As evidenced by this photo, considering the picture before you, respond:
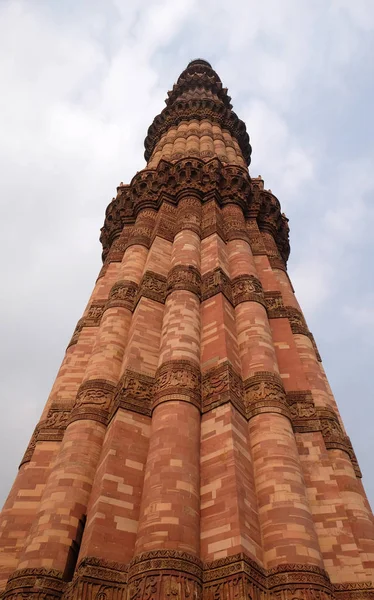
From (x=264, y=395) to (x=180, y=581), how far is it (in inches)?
141

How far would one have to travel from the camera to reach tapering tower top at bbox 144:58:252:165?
2281cm

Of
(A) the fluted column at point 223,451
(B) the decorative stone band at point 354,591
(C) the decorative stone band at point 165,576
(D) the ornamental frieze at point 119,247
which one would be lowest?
(C) the decorative stone band at point 165,576

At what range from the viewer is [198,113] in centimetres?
2300

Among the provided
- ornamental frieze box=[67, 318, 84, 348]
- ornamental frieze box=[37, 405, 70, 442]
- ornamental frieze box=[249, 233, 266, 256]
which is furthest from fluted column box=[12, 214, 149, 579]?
ornamental frieze box=[249, 233, 266, 256]

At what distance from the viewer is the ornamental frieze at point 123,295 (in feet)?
38.4

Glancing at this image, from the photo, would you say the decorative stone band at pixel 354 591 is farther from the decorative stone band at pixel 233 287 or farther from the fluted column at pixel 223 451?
the decorative stone band at pixel 233 287

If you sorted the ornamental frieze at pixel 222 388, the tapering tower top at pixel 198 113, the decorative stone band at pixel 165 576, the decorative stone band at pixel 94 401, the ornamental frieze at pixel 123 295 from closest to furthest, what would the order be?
the decorative stone band at pixel 165 576 → the ornamental frieze at pixel 222 388 → the decorative stone band at pixel 94 401 → the ornamental frieze at pixel 123 295 → the tapering tower top at pixel 198 113

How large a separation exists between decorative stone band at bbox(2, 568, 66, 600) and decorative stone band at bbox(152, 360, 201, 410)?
2.89 m

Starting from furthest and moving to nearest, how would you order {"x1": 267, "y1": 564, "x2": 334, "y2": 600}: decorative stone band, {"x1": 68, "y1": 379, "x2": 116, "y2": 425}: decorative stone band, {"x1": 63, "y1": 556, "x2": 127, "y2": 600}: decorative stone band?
{"x1": 68, "y1": 379, "x2": 116, "y2": 425}: decorative stone band
{"x1": 267, "y1": 564, "x2": 334, "y2": 600}: decorative stone band
{"x1": 63, "y1": 556, "x2": 127, "y2": 600}: decorative stone band

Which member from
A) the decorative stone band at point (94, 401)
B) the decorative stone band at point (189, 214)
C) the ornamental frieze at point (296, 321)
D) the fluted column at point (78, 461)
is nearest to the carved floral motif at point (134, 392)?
the decorative stone band at point (94, 401)

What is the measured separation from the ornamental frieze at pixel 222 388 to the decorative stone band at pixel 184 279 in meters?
2.65

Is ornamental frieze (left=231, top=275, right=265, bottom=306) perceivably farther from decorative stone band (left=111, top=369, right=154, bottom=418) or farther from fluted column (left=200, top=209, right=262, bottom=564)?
decorative stone band (left=111, top=369, right=154, bottom=418)

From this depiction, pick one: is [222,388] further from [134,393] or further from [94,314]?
[94,314]

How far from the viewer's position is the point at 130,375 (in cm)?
901
